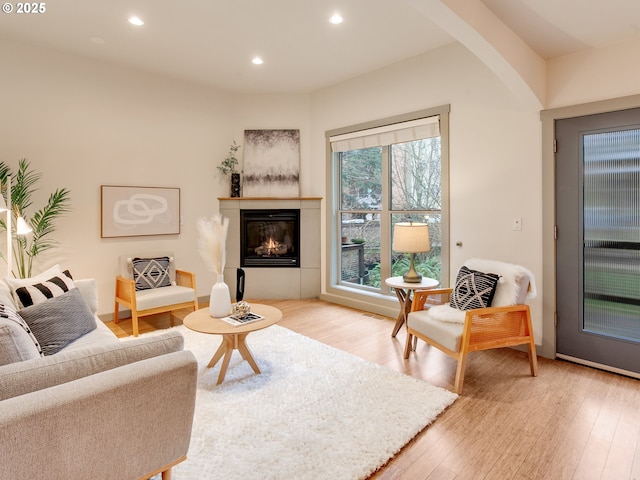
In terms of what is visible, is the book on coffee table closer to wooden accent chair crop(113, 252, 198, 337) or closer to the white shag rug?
the white shag rug

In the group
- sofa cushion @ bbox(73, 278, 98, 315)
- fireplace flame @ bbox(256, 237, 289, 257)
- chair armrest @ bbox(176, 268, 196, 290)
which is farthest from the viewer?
fireplace flame @ bbox(256, 237, 289, 257)

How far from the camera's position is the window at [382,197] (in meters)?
4.04

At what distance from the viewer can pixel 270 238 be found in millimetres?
5469

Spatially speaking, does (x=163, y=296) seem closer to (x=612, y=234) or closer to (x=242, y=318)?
(x=242, y=318)

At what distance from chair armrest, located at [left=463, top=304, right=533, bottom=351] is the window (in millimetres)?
1098

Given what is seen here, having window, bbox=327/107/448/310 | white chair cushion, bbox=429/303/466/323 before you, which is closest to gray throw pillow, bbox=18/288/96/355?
white chair cushion, bbox=429/303/466/323

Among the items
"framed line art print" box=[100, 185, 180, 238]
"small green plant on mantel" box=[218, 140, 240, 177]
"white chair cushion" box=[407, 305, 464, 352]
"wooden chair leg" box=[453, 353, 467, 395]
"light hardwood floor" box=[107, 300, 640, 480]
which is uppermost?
"small green plant on mantel" box=[218, 140, 240, 177]

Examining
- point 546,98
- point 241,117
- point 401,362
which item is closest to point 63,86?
point 241,117

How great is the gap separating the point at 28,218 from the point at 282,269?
3.00 m

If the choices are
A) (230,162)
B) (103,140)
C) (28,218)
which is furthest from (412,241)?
(28,218)

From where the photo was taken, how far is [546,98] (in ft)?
10.4

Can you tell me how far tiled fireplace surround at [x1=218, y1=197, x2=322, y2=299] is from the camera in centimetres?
528

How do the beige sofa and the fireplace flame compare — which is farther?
the fireplace flame

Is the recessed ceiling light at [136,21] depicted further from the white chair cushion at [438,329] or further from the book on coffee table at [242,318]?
the white chair cushion at [438,329]
